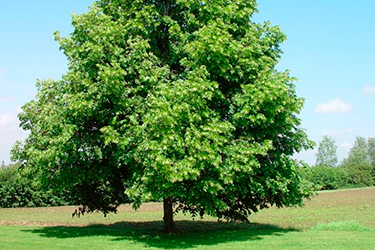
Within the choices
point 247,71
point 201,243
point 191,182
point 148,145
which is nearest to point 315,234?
point 201,243

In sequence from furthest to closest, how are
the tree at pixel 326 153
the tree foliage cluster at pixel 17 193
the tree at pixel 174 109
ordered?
the tree at pixel 326 153 → the tree foliage cluster at pixel 17 193 → the tree at pixel 174 109

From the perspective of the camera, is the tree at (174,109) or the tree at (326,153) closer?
the tree at (174,109)

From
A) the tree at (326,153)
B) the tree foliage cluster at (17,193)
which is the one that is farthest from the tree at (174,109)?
the tree at (326,153)

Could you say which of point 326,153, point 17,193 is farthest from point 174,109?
point 326,153

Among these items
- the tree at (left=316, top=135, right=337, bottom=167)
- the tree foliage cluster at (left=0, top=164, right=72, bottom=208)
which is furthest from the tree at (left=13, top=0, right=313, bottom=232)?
the tree at (left=316, top=135, right=337, bottom=167)

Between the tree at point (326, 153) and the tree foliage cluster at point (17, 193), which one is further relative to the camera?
the tree at point (326, 153)

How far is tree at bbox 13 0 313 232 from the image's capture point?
1656 cm

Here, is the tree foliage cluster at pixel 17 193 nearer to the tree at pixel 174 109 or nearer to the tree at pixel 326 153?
the tree at pixel 174 109

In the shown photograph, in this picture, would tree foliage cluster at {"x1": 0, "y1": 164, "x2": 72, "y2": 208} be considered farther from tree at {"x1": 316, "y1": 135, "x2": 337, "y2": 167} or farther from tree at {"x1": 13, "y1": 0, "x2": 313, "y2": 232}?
tree at {"x1": 316, "y1": 135, "x2": 337, "y2": 167}

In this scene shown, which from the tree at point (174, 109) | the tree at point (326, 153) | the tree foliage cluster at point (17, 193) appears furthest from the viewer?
the tree at point (326, 153)

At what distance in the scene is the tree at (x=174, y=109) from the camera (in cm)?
1656

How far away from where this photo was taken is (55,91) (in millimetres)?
20875

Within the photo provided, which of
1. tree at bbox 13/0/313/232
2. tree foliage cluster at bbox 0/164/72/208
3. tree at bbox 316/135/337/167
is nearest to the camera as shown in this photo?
tree at bbox 13/0/313/232

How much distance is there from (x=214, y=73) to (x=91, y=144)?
6.93m
